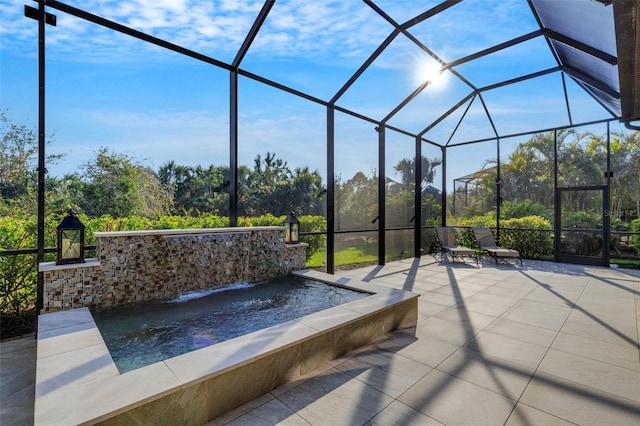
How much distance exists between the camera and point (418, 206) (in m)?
8.33

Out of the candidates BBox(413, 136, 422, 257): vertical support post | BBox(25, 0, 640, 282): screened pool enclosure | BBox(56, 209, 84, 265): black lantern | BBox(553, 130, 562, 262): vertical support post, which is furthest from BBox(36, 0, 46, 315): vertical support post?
BBox(553, 130, 562, 262): vertical support post

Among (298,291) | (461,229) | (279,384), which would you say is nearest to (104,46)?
(298,291)

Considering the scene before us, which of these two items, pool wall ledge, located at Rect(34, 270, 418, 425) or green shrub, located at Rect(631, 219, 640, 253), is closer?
pool wall ledge, located at Rect(34, 270, 418, 425)

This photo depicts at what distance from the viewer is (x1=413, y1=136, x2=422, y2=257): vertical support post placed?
325 inches

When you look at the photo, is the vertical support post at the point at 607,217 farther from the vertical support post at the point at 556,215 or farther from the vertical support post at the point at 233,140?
the vertical support post at the point at 233,140

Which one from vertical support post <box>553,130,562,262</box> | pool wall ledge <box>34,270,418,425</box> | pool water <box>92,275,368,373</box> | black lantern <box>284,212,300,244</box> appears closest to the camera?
pool wall ledge <box>34,270,418,425</box>

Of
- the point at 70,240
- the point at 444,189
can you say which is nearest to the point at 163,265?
the point at 70,240

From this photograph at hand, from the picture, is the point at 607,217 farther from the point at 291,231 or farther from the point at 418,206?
the point at 291,231

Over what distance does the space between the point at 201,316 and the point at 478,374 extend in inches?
99.7

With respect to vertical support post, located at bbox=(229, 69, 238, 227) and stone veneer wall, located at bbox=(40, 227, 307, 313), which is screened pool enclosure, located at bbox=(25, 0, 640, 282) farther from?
stone veneer wall, located at bbox=(40, 227, 307, 313)

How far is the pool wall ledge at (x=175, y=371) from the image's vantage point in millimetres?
1473

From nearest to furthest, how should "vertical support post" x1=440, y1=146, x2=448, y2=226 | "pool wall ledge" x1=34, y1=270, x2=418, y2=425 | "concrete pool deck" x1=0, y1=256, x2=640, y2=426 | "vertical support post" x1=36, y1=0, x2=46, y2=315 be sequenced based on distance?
"pool wall ledge" x1=34, y1=270, x2=418, y2=425
"concrete pool deck" x1=0, y1=256, x2=640, y2=426
"vertical support post" x1=36, y1=0, x2=46, y2=315
"vertical support post" x1=440, y1=146, x2=448, y2=226

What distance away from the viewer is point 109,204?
611cm

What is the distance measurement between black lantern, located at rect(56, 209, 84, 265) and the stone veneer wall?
0.10 metres
